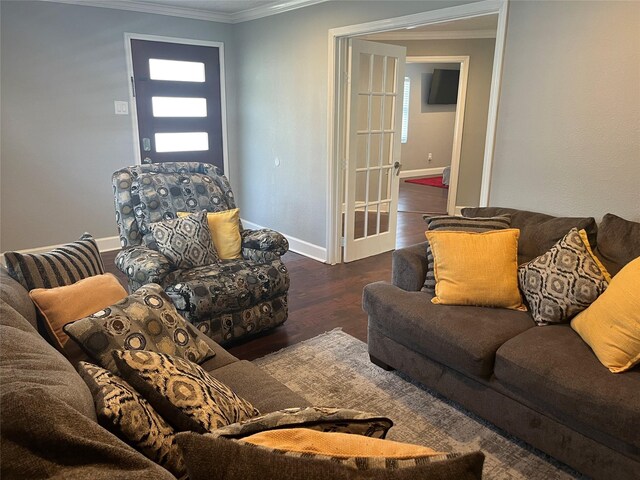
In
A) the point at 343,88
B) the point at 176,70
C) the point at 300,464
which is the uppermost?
the point at 176,70

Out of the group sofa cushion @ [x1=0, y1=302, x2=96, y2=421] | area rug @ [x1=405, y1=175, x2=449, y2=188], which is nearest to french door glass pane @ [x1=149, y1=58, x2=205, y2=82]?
sofa cushion @ [x1=0, y1=302, x2=96, y2=421]

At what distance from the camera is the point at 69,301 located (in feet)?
5.71

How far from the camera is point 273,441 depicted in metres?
0.92

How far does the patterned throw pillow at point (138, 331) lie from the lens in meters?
1.47

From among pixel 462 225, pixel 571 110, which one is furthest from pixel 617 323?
pixel 571 110

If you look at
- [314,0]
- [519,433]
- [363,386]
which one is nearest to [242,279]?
[363,386]

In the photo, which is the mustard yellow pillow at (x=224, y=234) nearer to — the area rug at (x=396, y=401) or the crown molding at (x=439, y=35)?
the area rug at (x=396, y=401)

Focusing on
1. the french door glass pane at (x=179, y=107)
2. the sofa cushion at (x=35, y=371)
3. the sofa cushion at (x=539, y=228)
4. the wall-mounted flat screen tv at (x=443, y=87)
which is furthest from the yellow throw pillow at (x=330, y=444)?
the wall-mounted flat screen tv at (x=443, y=87)

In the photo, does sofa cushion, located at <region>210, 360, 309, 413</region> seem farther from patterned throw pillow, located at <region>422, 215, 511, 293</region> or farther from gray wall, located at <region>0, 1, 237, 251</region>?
gray wall, located at <region>0, 1, 237, 251</region>

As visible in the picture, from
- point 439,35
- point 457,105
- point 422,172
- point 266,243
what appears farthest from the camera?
point 422,172

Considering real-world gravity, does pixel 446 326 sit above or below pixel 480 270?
below

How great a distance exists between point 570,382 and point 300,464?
1390 millimetres

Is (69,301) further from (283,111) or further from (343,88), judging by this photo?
(283,111)

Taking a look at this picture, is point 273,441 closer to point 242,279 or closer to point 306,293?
point 242,279
